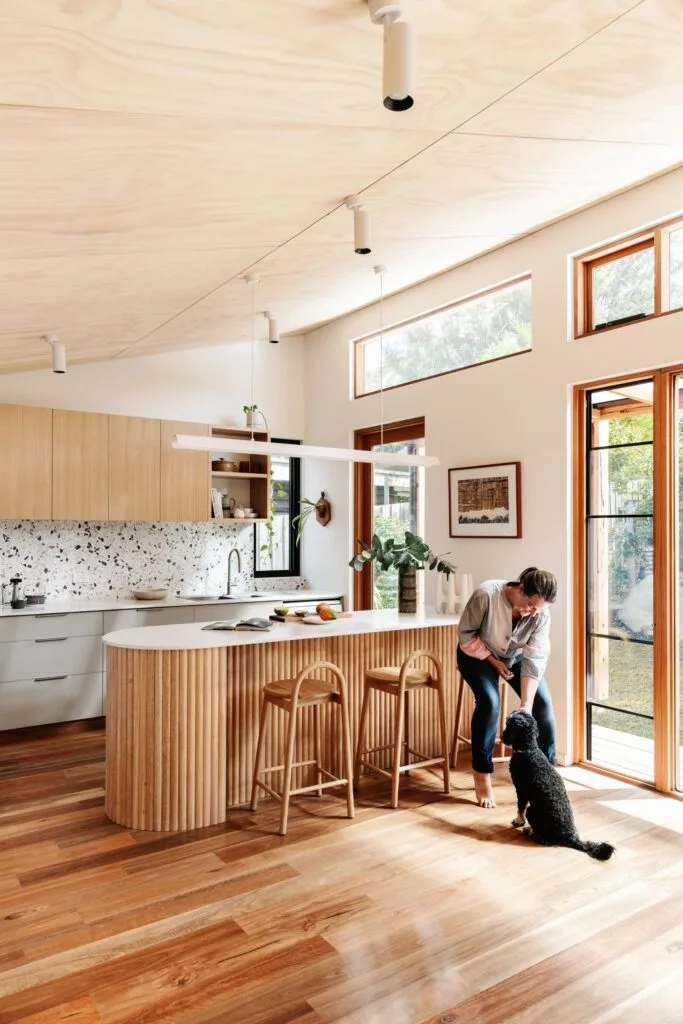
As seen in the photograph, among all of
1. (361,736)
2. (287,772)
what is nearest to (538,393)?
(361,736)

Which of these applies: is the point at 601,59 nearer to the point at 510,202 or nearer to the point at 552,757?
the point at 510,202

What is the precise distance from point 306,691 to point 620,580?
1.90m

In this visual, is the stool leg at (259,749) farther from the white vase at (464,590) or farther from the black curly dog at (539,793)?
the white vase at (464,590)

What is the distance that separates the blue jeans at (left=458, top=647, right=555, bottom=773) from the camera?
3.71 meters

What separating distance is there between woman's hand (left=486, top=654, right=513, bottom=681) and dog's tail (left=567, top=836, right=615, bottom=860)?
2.73 feet

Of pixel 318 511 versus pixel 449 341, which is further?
pixel 318 511

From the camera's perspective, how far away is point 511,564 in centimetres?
458

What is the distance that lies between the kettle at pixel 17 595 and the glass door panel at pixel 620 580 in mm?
3818

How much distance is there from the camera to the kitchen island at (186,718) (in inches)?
134

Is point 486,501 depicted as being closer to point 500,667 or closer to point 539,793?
point 500,667

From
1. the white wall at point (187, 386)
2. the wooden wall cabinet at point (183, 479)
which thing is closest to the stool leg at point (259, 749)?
the wooden wall cabinet at point (183, 479)

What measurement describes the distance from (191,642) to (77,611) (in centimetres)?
186

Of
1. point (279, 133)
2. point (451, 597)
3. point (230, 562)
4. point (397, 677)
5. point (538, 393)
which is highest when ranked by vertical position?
point (279, 133)

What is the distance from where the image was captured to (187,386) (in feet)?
20.4
